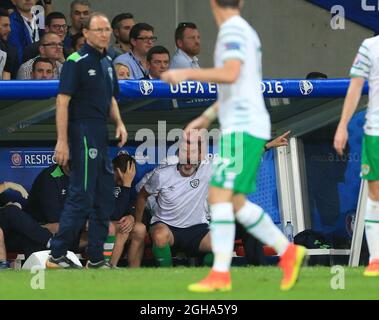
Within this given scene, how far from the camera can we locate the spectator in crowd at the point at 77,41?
13992mm

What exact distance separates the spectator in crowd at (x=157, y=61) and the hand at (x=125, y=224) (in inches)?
74.4

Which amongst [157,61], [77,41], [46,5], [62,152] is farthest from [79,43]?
[62,152]

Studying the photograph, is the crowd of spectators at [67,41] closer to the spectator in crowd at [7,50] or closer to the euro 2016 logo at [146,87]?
the spectator in crowd at [7,50]

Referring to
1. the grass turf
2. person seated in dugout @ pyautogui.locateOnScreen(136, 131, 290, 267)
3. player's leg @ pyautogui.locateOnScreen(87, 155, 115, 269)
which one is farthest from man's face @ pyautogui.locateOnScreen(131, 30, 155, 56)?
the grass turf

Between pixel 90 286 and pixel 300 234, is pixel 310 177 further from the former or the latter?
pixel 90 286

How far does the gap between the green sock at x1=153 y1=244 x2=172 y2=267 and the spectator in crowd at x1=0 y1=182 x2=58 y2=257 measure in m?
1.02

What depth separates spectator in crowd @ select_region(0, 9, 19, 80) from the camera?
13.5m

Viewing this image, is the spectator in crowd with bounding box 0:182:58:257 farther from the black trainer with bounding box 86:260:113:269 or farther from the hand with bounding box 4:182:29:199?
the black trainer with bounding box 86:260:113:269

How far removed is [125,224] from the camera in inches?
481

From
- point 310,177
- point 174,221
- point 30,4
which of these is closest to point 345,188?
point 310,177

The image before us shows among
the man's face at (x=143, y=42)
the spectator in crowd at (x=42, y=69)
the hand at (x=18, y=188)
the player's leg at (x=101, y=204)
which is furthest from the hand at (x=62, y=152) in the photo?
the man's face at (x=143, y=42)

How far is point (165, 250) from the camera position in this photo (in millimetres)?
12148

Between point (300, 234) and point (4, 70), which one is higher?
point (4, 70)

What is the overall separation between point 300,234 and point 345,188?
73 cm
